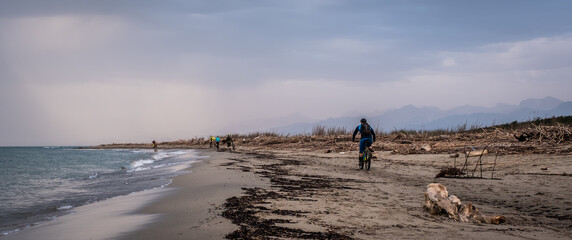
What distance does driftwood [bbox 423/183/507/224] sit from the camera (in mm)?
5325

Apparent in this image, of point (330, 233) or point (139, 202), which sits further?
point (139, 202)

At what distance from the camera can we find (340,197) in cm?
743

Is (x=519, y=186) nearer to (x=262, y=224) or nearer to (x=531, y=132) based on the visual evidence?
(x=262, y=224)

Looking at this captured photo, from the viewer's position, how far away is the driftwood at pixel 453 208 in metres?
5.32

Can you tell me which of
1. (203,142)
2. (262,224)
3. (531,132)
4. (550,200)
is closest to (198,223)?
(262,224)

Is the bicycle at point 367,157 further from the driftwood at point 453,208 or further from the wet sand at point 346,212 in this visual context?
the driftwood at point 453,208

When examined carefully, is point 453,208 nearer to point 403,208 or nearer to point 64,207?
point 403,208

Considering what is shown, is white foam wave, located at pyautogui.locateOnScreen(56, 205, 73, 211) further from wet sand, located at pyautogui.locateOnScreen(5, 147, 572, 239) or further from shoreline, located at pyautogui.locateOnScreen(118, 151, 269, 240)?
shoreline, located at pyautogui.locateOnScreen(118, 151, 269, 240)

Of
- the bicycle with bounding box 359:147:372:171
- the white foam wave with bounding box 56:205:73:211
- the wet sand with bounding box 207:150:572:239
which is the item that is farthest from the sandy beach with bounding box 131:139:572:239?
the bicycle with bounding box 359:147:372:171

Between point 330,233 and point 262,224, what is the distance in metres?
0.95

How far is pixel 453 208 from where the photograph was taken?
18.4 ft

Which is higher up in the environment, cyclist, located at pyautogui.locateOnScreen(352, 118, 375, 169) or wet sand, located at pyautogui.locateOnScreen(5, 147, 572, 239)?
cyclist, located at pyautogui.locateOnScreen(352, 118, 375, 169)

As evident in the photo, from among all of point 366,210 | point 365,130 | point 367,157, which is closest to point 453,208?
point 366,210

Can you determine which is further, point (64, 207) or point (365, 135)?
point (365, 135)
